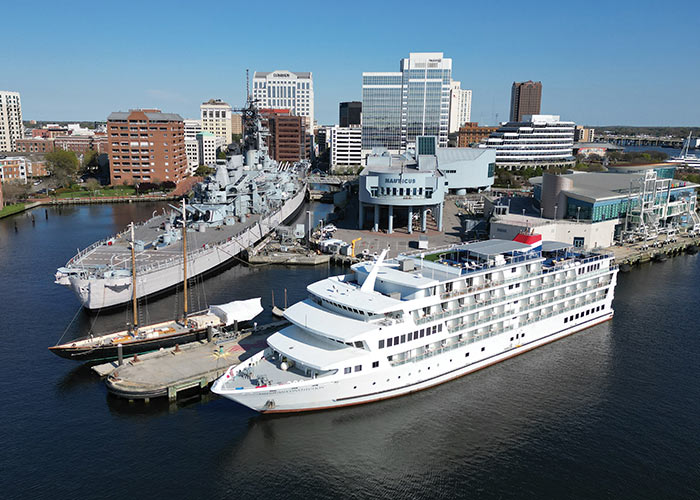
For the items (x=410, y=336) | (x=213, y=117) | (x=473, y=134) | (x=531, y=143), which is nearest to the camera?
(x=410, y=336)

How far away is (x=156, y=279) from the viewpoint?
49.1m

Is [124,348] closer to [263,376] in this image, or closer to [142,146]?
[263,376]

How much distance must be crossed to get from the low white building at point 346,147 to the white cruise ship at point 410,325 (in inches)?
4578

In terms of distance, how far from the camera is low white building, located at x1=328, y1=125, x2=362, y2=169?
15200cm

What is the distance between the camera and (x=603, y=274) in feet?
142

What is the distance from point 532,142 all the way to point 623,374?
122 m

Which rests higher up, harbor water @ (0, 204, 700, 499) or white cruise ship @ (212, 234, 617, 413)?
white cruise ship @ (212, 234, 617, 413)

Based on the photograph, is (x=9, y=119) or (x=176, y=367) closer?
(x=176, y=367)

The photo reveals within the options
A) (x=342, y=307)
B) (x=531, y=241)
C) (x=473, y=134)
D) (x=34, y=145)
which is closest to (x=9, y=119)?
(x=34, y=145)

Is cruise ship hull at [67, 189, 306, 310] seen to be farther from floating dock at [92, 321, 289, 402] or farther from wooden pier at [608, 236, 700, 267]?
wooden pier at [608, 236, 700, 267]

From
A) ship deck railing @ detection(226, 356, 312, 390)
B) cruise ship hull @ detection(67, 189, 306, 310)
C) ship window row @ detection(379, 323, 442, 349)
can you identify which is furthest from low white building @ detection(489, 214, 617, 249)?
ship deck railing @ detection(226, 356, 312, 390)

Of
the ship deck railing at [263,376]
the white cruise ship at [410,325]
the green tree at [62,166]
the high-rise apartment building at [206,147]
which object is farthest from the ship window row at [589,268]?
the high-rise apartment building at [206,147]

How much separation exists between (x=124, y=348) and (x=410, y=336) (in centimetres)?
1954

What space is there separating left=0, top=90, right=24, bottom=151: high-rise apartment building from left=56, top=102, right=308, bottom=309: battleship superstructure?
113202 millimetres
